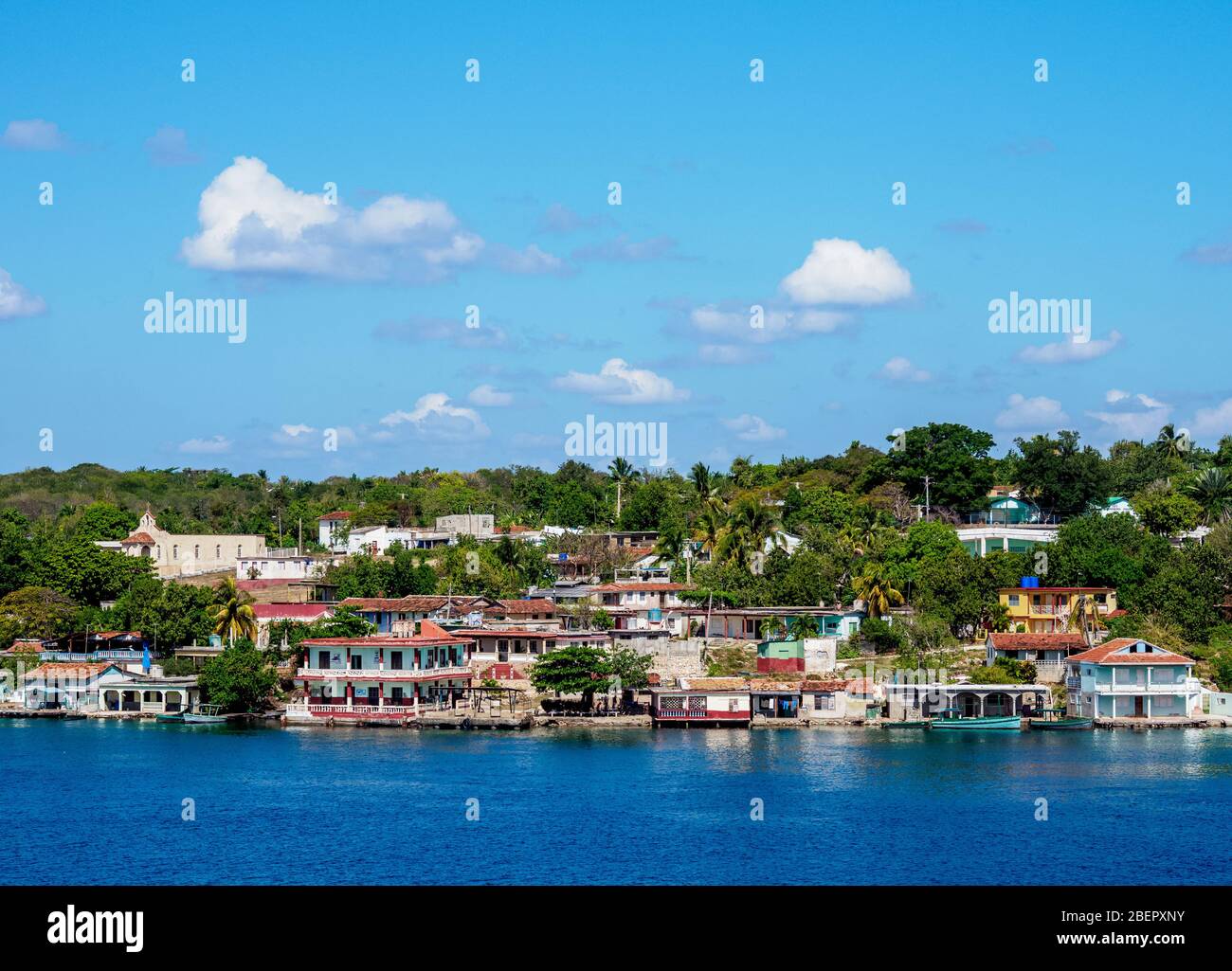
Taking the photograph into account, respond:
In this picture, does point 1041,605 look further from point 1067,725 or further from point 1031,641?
point 1067,725

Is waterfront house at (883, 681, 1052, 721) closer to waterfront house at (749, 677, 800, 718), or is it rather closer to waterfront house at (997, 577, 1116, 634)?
waterfront house at (749, 677, 800, 718)

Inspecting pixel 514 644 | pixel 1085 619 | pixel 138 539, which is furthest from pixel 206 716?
pixel 1085 619

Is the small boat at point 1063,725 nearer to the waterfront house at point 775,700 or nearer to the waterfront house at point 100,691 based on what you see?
the waterfront house at point 775,700

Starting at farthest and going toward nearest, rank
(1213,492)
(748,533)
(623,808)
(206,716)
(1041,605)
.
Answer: (1213,492), (748,533), (1041,605), (206,716), (623,808)

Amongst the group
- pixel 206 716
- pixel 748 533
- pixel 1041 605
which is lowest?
pixel 206 716

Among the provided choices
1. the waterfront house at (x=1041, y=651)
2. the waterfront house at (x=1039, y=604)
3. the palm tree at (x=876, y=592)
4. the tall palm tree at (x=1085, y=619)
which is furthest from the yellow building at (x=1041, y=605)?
the palm tree at (x=876, y=592)

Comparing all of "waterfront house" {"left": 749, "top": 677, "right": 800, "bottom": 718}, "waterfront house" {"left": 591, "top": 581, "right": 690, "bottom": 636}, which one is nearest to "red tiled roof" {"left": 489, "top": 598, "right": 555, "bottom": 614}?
"waterfront house" {"left": 591, "top": 581, "right": 690, "bottom": 636}
